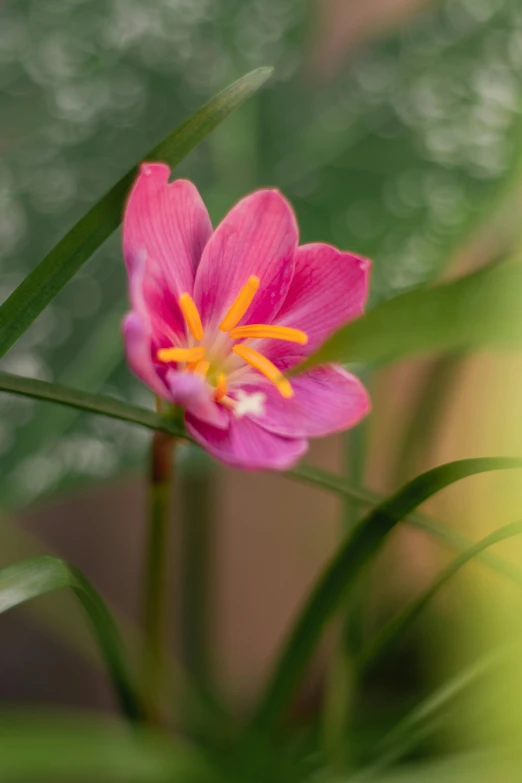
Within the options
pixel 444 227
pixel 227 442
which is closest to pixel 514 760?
pixel 227 442

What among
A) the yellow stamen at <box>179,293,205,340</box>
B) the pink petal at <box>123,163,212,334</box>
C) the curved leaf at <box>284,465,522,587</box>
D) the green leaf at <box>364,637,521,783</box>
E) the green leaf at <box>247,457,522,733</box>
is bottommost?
the green leaf at <box>364,637,521,783</box>

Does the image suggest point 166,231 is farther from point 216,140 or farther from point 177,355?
point 216,140

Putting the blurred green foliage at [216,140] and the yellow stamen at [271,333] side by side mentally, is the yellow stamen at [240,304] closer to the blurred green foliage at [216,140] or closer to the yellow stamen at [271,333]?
the yellow stamen at [271,333]

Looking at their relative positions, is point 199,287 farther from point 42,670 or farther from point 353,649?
point 42,670

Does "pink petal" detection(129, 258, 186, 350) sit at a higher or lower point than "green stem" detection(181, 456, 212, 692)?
lower

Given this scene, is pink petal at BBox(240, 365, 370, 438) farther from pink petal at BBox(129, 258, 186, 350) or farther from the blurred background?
the blurred background

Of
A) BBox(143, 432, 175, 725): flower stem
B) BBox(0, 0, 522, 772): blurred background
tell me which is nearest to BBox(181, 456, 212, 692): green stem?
BBox(0, 0, 522, 772): blurred background

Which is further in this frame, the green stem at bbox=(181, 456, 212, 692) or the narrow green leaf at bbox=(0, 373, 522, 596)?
the green stem at bbox=(181, 456, 212, 692)
